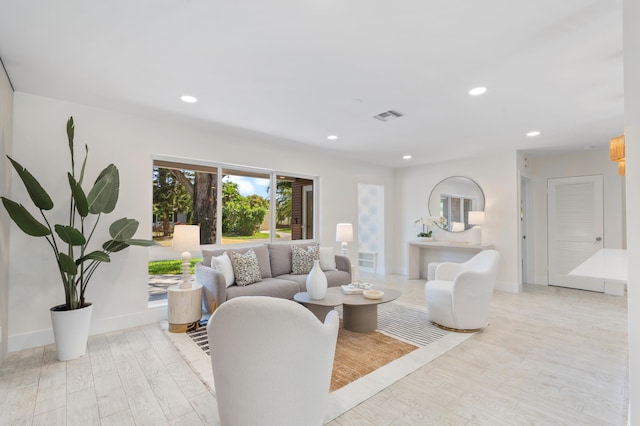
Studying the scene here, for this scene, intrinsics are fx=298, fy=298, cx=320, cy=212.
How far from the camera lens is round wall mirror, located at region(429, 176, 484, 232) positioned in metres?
5.82

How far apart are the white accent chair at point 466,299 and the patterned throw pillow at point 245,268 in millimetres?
2180

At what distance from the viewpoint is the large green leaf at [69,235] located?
248 cm

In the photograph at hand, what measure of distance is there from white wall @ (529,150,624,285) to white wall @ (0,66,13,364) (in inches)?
302

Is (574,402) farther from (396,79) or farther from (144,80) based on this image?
(144,80)

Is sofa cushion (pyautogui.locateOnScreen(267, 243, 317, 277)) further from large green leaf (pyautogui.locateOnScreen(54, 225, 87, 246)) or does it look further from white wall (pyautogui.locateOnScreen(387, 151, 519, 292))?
white wall (pyautogui.locateOnScreen(387, 151, 519, 292))

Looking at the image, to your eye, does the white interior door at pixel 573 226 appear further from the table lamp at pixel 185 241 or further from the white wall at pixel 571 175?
the table lamp at pixel 185 241

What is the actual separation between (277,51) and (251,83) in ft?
1.93

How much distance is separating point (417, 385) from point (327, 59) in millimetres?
2608

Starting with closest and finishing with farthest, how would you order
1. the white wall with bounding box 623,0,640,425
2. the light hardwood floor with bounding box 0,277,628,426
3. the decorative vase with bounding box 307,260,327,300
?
the white wall with bounding box 623,0,640,425, the light hardwood floor with bounding box 0,277,628,426, the decorative vase with bounding box 307,260,327,300

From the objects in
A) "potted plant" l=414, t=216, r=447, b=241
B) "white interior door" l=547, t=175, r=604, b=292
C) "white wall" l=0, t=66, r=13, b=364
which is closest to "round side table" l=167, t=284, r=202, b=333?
"white wall" l=0, t=66, r=13, b=364

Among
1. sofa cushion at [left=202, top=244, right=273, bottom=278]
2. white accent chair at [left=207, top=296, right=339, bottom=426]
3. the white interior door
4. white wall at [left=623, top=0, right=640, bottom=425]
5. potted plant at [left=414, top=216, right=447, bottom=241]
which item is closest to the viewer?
white wall at [left=623, top=0, right=640, bottom=425]

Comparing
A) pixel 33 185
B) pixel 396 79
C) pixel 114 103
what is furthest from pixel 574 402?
pixel 114 103

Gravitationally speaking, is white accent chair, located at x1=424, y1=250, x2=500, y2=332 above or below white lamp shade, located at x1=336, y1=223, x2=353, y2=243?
below

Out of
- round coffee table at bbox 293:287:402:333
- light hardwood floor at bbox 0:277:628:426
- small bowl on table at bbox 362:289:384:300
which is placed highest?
small bowl on table at bbox 362:289:384:300
